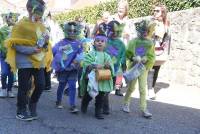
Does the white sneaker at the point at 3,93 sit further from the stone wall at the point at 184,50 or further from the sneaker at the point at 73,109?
the stone wall at the point at 184,50

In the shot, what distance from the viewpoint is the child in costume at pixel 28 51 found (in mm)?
7203

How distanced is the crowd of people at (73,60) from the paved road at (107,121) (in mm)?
182

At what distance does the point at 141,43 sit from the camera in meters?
8.14

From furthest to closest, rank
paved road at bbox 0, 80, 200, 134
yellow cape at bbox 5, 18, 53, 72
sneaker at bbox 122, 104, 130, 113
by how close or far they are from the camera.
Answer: sneaker at bbox 122, 104, 130, 113 → yellow cape at bbox 5, 18, 53, 72 → paved road at bbox 0, 80, 200, 134

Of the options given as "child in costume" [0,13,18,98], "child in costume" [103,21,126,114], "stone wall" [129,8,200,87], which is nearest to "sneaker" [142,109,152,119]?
"child in costume" [103,21,126,114]

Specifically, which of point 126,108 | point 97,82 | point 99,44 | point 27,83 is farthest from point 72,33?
point 126,108

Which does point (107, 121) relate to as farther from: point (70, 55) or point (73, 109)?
point (70, 55)

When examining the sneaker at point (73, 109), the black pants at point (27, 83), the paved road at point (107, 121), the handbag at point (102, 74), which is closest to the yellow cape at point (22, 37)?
the black pants at point (27, 83)

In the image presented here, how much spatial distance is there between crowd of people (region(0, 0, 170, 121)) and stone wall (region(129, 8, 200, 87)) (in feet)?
10.8

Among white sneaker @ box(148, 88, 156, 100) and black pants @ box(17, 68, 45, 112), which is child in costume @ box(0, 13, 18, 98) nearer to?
black pants @ box(17, 68, 45, 112)

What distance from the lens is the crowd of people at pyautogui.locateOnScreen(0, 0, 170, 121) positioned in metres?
7.25

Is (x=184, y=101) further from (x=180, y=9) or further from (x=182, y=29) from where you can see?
(x=180, y=9)

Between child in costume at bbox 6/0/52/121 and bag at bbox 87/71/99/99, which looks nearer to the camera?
child in costume at bbox 6/0/52/121

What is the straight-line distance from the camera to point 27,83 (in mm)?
7391
